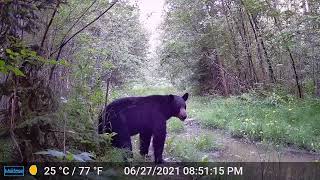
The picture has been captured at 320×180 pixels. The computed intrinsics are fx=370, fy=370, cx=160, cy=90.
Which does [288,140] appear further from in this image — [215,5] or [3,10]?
[215,5]

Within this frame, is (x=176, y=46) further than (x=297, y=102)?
Yes

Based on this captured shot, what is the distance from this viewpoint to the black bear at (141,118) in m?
6.25

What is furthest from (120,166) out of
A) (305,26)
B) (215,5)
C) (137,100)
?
(215,5)

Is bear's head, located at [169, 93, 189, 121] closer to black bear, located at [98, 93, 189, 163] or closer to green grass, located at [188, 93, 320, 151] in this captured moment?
black bear, located at [98, 93, 189, 163]

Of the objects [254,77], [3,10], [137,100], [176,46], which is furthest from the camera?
[176,46]

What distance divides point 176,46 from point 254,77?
503 centimetres

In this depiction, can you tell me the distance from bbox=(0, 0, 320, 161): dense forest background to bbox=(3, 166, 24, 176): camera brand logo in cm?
19

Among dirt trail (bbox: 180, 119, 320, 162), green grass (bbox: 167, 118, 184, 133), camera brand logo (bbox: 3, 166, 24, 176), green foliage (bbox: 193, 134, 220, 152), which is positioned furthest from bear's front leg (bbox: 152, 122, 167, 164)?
green grass (bbox: 167, 118, 184, 133)

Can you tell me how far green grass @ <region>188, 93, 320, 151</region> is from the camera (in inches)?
352

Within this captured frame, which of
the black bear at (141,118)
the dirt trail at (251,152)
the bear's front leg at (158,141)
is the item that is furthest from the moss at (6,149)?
the dirt trail at (251,152)

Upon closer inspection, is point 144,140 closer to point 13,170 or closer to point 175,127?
point 13,170

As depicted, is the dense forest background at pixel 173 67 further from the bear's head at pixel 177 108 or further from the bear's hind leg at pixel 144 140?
the bear's head at pixel 177 108

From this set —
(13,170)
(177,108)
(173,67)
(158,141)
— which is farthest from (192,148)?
(173,67)

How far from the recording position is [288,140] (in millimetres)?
8773
